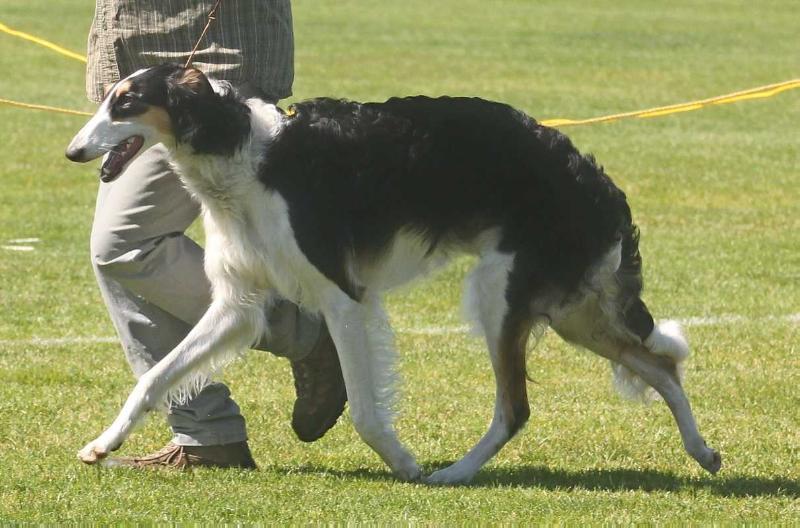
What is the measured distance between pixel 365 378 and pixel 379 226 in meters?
0.55

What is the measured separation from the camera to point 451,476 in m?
5.70

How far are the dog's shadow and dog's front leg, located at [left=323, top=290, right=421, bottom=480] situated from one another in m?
0.12

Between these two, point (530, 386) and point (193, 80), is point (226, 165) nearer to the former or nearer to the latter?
point (193, 80)

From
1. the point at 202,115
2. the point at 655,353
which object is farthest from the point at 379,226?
the point at 655,353

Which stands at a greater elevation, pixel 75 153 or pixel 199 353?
pixel 75 153

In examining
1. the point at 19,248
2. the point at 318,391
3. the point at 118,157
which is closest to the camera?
the point at 118,157

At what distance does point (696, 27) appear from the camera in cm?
2881

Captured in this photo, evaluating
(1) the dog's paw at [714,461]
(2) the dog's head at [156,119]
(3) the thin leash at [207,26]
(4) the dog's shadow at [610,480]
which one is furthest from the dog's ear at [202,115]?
(1) the dog's paw at [714,461]

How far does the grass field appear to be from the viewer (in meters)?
5.27

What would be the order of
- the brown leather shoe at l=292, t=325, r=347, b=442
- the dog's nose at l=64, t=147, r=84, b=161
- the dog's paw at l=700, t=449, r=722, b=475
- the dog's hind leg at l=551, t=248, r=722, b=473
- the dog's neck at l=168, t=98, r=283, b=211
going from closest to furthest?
the dog's nose at l=64, t=147, r=84, b=161
the dog's neck at l=168, t=98, r=283, b=211
the dog's paw at l=700, t=449, r=722, b=475
the dog's hind leg at l=551, t=248, r=722, b=473
the brown leather shoe at l=292, t=325, r=347, b=442

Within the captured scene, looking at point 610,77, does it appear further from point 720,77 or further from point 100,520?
point 100,520

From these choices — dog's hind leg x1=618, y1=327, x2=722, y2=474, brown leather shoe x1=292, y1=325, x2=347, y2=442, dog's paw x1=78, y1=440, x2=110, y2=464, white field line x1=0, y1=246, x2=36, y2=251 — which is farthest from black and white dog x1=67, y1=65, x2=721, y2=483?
white field line x1=0, y1=246, x2=36, y2=251

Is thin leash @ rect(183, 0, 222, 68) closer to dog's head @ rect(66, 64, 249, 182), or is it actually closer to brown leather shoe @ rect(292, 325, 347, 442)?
dog's head @ rect(66, 64, 249, 182)

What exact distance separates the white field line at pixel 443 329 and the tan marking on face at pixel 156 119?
3.07 meters
